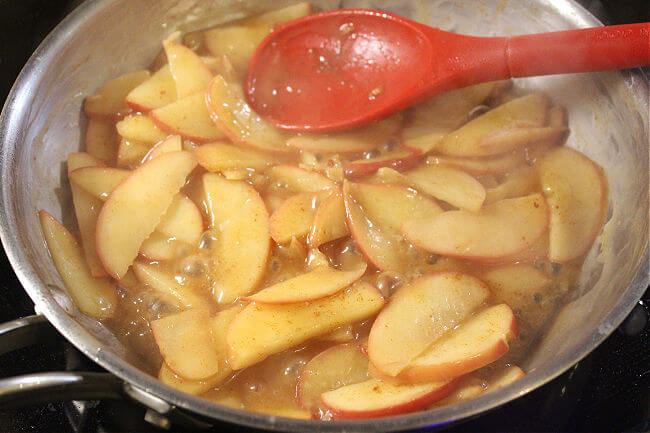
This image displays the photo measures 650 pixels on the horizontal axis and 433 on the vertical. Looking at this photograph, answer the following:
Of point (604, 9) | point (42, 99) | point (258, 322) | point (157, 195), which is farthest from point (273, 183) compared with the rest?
point (604, 9)

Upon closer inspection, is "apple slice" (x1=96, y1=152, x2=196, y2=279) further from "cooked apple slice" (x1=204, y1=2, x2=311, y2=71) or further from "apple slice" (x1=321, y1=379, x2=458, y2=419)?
"apple slice" (x1=321, y1=379, x2=458, y2=419)

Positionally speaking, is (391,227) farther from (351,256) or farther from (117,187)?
(117,187)

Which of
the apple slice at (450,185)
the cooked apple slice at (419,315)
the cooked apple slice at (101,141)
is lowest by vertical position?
the cooked apple slice at (419,315)

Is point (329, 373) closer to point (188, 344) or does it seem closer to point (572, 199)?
point (188, 344)

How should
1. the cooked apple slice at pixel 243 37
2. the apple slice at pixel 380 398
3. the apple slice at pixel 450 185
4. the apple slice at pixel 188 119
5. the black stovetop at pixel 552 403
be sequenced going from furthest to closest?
the cooked apple slice at pixel 243 37, the apple slice at pixel 188 119, the apple slice at pixel 450 185, the black stovetop at pixel 552 403, the apple slice at pixel 380 398

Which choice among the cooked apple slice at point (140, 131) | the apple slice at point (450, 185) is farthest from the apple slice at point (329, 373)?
the cooked apple slice at point (140, 131)

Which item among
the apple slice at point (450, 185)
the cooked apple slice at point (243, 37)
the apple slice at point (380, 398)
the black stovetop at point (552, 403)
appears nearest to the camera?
the apple slice at point (380, 398)

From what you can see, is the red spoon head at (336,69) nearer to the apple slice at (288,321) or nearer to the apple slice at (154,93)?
the apple slice at (154,93)
